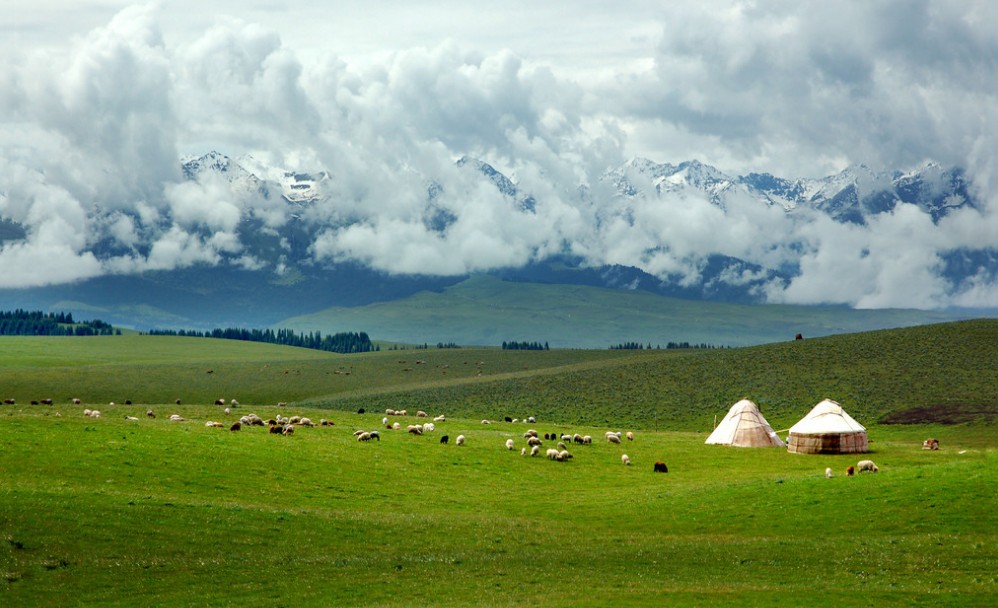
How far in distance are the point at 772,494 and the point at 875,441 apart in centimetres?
3417

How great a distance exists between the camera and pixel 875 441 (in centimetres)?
7469

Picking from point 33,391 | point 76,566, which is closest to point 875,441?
point 76,566

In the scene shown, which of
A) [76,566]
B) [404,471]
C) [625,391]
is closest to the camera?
[76,566]

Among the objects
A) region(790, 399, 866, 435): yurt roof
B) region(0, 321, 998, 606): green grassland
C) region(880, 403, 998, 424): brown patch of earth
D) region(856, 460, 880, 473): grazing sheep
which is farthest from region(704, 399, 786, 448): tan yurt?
region(880, 403, 998, 424): brown patch of earth

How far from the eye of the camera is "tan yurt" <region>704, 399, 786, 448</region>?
69500 mm

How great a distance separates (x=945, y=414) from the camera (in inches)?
3433

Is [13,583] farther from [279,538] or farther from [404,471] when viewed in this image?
[404,471]

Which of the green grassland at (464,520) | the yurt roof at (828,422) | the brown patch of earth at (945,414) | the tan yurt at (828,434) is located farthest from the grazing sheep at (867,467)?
the brown patch of earth at (945,414)

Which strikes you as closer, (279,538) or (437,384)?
(279,538)

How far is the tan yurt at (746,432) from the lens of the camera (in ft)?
228

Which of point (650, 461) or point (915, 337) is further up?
point (915, 337)

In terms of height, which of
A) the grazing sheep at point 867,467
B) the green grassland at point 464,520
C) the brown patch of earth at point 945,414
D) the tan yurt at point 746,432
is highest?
the brown patch of earth at point 945,414

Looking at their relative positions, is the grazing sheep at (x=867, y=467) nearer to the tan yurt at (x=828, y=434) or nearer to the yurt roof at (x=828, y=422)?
the tan yurt at (x=828, y=434)

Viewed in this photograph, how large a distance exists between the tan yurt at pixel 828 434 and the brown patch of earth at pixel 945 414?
75.1 feet
